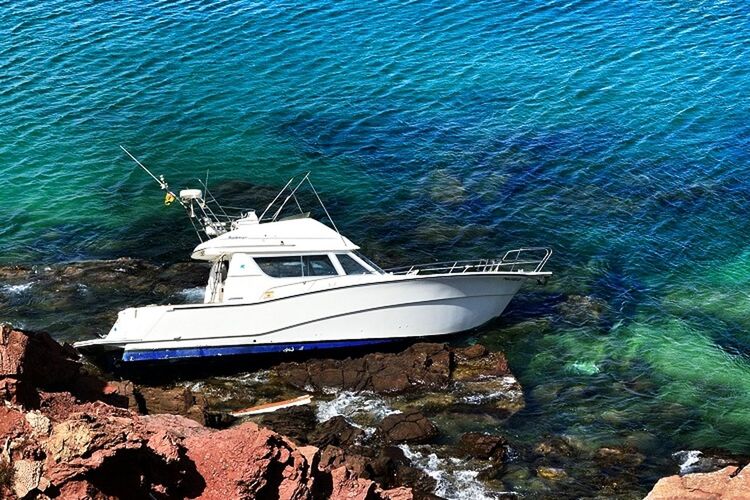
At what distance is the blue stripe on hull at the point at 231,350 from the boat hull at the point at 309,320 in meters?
0.03

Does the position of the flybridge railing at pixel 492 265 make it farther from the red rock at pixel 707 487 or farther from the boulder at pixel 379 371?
the red rock at pixel 707 487

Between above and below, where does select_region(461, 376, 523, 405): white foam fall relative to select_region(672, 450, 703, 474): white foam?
above

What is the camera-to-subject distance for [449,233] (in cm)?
3123

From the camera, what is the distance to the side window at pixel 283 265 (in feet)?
82.2

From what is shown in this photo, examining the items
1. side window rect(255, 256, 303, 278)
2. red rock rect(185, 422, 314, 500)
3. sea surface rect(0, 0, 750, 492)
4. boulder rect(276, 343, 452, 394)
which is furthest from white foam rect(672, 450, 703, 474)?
side window rect(255, 256, 303, 278)

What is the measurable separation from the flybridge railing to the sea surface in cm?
77

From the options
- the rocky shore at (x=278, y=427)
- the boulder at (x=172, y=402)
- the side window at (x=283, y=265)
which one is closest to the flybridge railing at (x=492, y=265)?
the rocky shore at (x=278, y=427)

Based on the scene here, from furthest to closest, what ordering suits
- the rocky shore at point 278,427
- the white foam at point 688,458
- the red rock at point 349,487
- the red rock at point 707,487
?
the white foam at point 688,458
the red rock at point 707,487
the red rock at point 349,487
the rocky shore at point 278,427

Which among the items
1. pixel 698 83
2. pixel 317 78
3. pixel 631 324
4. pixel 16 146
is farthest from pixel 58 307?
pixel 698 83

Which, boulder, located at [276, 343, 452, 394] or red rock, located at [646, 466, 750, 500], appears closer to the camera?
red rock, located at [646, 466, 750, 500]

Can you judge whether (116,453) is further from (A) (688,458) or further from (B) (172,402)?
(A) (688,458)

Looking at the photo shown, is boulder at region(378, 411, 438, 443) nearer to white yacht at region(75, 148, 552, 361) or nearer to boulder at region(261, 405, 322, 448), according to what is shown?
boulder at region(261, 405, 322, 448)

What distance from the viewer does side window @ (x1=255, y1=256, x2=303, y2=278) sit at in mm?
25062

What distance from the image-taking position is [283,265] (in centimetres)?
2511
